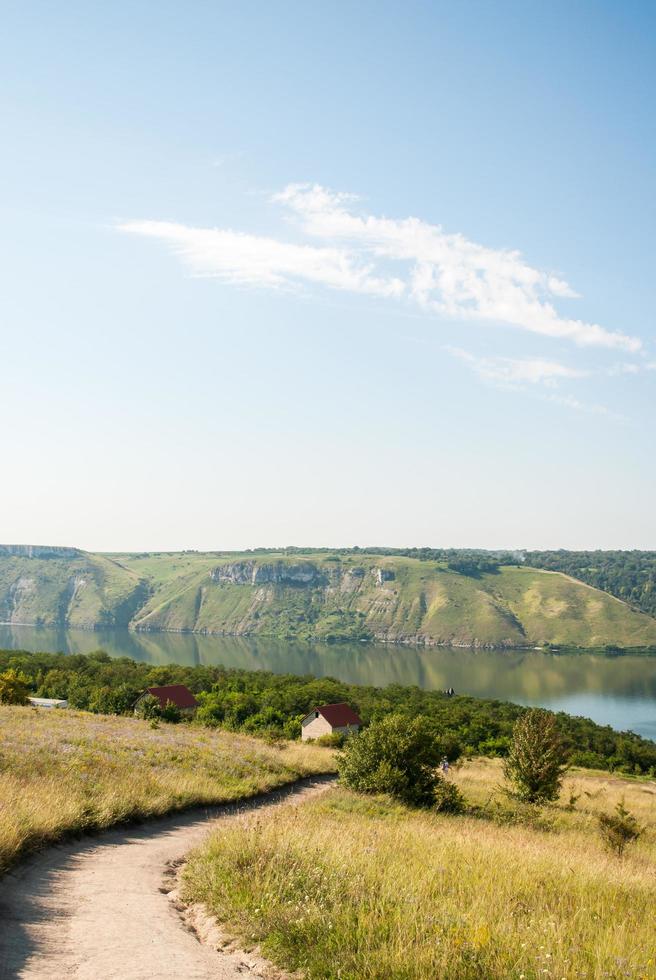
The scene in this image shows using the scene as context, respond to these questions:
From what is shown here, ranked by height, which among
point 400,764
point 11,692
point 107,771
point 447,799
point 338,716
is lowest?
point 338,716

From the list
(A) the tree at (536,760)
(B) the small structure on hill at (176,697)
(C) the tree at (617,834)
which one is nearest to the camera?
(C) the tree at (617,834)

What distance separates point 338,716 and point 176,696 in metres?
14.5

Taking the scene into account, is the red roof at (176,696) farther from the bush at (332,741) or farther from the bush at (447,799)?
the bush at (447,799)

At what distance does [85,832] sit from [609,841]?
11166 mm

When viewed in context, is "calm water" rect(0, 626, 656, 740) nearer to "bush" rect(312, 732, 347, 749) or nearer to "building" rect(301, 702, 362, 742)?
"building" rect(301, 702, 362, 742)

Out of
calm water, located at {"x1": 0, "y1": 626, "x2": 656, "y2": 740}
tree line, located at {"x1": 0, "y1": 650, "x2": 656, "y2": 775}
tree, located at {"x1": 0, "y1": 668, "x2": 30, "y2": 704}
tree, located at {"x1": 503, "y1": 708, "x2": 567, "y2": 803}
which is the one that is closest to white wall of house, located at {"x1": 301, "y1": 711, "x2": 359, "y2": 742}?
tree line, located at {"x1": 0, "y1": 650, "x2": 656, "y2": 775}

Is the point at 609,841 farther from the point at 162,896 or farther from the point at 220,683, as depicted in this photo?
the point at 220,683

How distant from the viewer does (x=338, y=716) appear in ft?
210

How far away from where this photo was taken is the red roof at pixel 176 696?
60.4m

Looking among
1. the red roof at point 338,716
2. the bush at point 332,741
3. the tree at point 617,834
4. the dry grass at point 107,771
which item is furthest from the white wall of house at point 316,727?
the tree at point 617,834

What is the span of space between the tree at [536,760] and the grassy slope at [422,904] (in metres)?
15.4

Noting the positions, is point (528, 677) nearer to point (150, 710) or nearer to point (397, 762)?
point (150, 710)

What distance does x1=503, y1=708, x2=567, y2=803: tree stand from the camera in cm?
2598

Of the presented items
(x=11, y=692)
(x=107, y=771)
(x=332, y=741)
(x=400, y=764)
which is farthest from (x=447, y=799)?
(x=11, y=692)
